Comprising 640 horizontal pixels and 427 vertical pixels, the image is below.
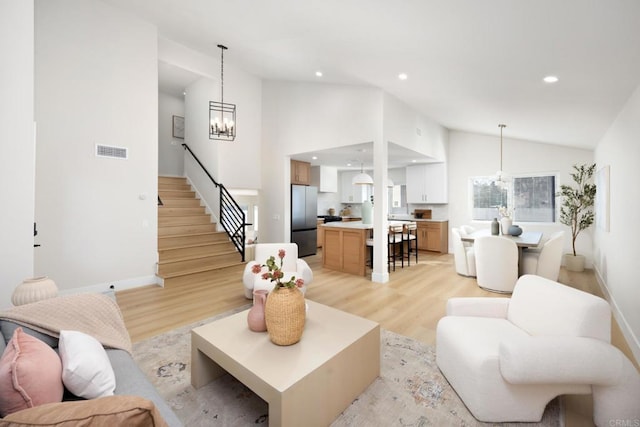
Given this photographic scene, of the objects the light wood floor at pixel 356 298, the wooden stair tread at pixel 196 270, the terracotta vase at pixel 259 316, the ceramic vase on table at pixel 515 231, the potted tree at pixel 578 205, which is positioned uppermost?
the potted tree at pixel 578 205

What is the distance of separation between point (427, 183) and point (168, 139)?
23.2 feet

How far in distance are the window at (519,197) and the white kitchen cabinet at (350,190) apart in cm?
355

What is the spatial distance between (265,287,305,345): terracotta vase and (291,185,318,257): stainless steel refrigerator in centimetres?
485

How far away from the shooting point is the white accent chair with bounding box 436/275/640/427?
5.01 feet

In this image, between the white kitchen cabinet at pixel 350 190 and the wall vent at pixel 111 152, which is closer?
the wall vent at pixel 111 152

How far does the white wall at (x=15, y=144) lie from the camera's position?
7.34 feet

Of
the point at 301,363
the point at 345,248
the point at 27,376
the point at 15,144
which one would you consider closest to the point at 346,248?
the point at 345,248

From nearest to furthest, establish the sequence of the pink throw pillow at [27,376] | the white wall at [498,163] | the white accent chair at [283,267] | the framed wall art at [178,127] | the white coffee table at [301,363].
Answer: the pink throw pillow at [27,376] < the white coffee table at [301,363] < the white accent chair at [283,267] < the white wall at [498,163] < the framed wall art at [178,127]

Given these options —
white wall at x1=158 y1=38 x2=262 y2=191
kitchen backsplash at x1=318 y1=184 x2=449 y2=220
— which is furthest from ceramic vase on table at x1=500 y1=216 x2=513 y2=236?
white wall at x1=158 y1=38 x2=262 y2=191

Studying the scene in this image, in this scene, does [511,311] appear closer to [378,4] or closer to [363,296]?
[363,296]

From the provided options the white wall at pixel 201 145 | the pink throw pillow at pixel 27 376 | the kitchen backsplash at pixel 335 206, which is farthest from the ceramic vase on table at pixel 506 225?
the pink throw pillow at pixel 27 376

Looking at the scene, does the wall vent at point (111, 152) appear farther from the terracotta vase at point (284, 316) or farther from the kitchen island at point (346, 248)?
the terracotta vase at point (284, 316)

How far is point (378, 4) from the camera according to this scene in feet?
8.13

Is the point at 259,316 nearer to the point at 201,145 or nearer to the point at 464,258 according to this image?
the point at 464,258
